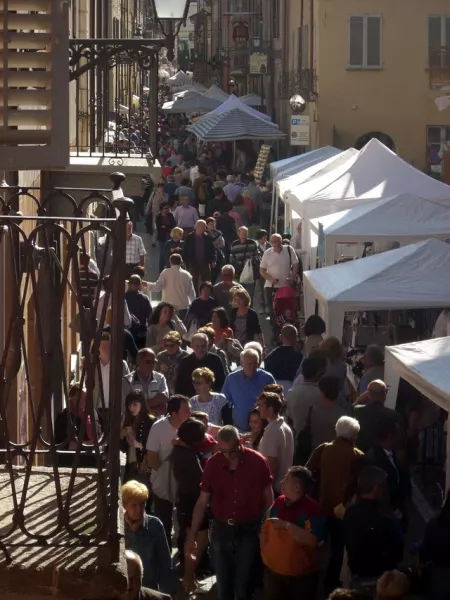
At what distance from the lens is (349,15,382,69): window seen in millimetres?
33562

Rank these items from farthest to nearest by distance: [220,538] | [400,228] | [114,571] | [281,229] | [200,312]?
[281,229] < [400,228] < [200,312] < [220,538] < [114,571]

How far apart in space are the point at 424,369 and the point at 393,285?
330cm

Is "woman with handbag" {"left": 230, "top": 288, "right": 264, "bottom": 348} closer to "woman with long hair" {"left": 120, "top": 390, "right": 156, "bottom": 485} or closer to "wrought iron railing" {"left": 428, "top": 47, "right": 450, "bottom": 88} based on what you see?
"woman with long hair" {"left": 120, "top": 390, "right": 156, "bottom": 485}

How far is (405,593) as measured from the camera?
6.48 metres

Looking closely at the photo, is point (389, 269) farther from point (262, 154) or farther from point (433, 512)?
point (262, 154)

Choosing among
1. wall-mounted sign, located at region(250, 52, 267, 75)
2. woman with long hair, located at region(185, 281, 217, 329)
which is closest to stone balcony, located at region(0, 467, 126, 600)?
woman with long hair, located at region(185, 281, 217, 329)

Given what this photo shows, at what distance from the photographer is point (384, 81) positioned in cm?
3394

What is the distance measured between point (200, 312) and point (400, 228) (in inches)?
117

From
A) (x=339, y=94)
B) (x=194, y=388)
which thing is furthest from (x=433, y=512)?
(x=339, y=94)

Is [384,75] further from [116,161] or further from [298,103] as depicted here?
[116,161]

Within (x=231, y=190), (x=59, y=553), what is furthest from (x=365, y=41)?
(x=59, y=553)

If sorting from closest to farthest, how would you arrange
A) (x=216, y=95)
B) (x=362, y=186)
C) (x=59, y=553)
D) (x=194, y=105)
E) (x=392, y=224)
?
(x=59, y=553)
(x=392, y=224)
(x=362, y=186)
(x=194, y=105)
(x=216, y=95)

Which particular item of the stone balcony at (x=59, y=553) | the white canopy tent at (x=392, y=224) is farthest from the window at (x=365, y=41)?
the stone balcony at (x=59, y=553)

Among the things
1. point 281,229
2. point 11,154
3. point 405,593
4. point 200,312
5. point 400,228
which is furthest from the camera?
point 281,229
